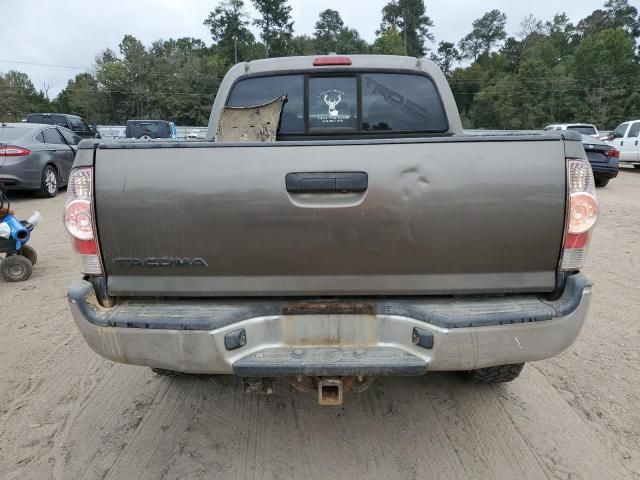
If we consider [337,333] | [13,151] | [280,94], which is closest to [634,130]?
[280,94]

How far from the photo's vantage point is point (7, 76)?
79562 mm

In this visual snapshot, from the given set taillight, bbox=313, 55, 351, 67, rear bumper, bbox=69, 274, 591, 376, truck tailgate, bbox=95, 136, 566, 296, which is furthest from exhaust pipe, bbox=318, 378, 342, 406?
taillight, bbox=313, 55, 351, 67

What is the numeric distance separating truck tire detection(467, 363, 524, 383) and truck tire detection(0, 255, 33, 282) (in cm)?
526

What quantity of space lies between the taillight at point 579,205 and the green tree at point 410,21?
107m

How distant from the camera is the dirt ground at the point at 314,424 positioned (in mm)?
2453

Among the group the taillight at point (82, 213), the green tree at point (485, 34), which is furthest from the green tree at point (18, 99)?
the green tree at point (485, 34)

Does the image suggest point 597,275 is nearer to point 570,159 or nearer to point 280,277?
point 570,159

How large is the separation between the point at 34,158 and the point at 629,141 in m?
19.3

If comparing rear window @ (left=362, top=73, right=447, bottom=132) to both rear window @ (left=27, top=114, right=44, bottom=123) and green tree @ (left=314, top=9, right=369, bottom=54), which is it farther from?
green tree @ (left=314, top=9, right=369, bottom=54)

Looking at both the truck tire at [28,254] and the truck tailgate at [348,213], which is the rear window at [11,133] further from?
the truck tailgate at [348,213]

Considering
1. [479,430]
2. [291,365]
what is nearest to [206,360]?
[291,365]

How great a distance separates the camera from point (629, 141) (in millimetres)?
17266

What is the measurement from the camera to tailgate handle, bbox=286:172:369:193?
78.7 inches

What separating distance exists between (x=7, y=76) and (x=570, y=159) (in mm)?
98958
